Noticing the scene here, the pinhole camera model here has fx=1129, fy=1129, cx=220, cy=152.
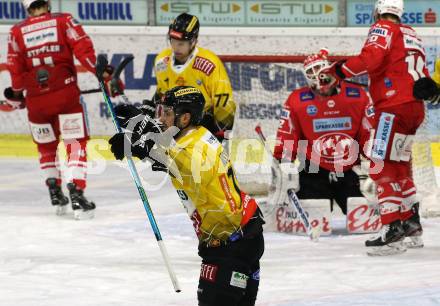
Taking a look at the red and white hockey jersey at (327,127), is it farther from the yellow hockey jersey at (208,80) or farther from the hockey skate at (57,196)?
the hockey skate at (57,196)

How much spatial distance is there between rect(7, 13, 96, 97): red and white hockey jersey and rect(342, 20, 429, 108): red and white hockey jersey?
2159mm

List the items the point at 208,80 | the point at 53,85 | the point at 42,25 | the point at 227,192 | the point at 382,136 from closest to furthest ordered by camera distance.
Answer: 1. the point at 227,192
2. the point at 382,136
3. the point at 208,80
4. the point at 42,25
5. the point at 53,85

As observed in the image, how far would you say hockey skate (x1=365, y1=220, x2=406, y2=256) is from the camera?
685 cm

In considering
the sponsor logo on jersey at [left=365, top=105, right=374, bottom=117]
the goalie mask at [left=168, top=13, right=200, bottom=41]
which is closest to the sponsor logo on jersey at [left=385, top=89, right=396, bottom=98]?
the sponsor logo on jersey at [left=365, top=105, right=374, bottom=117]

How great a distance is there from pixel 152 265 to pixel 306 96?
175 cm

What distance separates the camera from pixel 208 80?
24.1 ft

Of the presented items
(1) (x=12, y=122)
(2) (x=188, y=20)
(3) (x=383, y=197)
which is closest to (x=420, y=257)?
(3) (x=383, y=197)

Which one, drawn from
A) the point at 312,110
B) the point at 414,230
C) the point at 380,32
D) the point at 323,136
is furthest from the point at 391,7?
the point at 414,230

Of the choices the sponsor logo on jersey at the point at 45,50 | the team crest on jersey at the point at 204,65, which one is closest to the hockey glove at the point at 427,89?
the team crest on jersey at the point at 204,65

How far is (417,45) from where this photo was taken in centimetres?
711

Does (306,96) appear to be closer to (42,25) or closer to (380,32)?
(380,32)

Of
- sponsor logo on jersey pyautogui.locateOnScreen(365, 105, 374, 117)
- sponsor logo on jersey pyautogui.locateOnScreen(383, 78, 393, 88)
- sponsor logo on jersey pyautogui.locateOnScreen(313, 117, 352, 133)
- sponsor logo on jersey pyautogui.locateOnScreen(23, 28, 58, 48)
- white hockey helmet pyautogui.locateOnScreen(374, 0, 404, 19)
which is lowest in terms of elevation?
sponsor logo on jersey pyautogui.locateOnScreen(313, 117, 352, 133)

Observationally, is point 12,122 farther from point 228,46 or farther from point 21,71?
point 21,71

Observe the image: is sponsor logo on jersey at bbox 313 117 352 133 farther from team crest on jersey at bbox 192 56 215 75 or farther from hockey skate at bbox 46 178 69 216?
hockey skate at bbox 46 178 69 216
